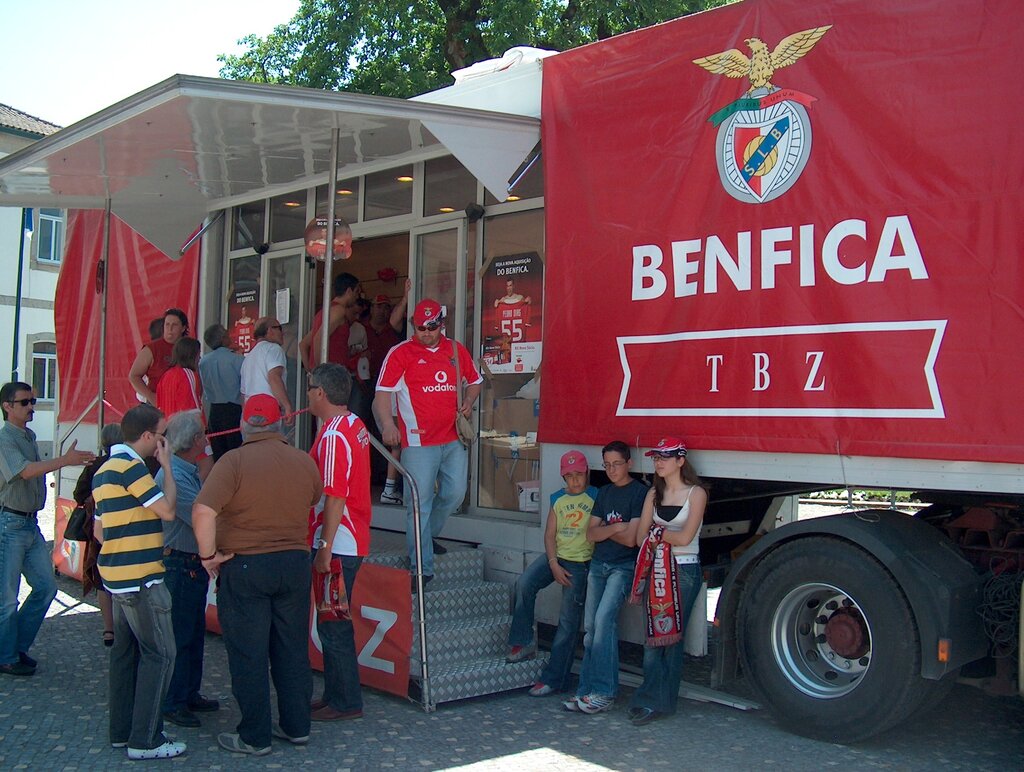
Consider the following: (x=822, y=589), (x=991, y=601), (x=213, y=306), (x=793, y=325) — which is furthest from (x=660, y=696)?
(x=213, y=306)

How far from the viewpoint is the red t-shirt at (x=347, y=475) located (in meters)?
4.93

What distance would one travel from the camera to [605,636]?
5.27 meters

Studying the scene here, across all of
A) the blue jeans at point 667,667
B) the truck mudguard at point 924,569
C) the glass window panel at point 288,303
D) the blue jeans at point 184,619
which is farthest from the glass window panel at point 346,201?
the truck mudguard at point 924,569

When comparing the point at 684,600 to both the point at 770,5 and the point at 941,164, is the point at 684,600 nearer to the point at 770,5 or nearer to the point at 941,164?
the point at 941,164

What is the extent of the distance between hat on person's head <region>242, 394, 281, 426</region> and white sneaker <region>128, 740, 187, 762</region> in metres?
1.46

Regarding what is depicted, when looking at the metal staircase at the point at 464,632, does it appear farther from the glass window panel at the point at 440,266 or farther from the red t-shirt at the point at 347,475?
the glass window panel at the point at 440,266

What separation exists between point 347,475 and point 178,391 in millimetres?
2596

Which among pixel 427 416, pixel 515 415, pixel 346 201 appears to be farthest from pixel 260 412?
pixel 346 201

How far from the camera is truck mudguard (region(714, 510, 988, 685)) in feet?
14.2

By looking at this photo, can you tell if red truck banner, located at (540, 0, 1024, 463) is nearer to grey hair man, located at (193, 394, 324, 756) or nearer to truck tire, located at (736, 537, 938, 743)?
truck tire, located at (736, 537, 938, 743)

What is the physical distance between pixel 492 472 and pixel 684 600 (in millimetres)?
1970

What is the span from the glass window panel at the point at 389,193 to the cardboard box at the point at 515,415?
1.81m

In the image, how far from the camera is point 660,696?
5.13 m

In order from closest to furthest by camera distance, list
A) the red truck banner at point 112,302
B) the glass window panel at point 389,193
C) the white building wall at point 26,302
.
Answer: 1. the glass window panel at point 389,193
2. the red truck banner at point 112,302
3. the white building wall at point 26,302
